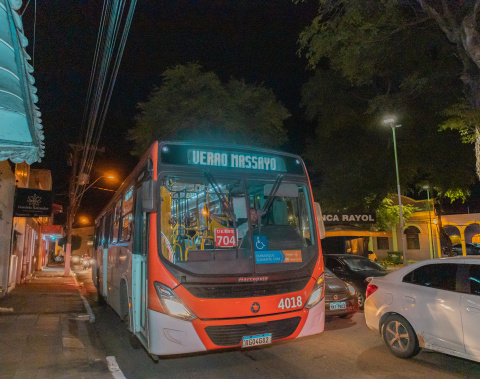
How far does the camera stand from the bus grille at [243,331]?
4.87 metres

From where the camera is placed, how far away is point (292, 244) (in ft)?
18.8

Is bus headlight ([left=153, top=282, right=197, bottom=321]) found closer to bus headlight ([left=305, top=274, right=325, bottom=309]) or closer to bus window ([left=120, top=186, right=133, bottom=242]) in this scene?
bus headlight ([left=305, top=274, right=325, bottom=309])

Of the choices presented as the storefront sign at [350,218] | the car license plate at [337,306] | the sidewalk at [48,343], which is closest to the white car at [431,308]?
the car license plate at [337,306]

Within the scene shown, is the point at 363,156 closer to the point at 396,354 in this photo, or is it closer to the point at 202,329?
the point at 396,354

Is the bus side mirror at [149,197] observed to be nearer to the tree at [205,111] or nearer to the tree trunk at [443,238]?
the tree at [205,111]

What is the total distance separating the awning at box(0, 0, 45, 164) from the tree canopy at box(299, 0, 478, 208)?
890 cm

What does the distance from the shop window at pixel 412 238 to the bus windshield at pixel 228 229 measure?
111ft

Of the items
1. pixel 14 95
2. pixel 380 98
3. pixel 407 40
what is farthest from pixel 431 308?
pixel 380 98

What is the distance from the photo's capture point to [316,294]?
18.4 feet

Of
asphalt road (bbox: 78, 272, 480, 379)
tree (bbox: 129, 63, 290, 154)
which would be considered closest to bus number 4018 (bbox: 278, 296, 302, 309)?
asphalt road (bbox: 78, 272, 480, 379)

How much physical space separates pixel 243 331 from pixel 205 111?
43.5ft

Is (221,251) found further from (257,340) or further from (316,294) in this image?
(316,294)

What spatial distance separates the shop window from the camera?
36000 mm

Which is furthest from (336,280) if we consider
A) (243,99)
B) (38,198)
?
(38,198)
